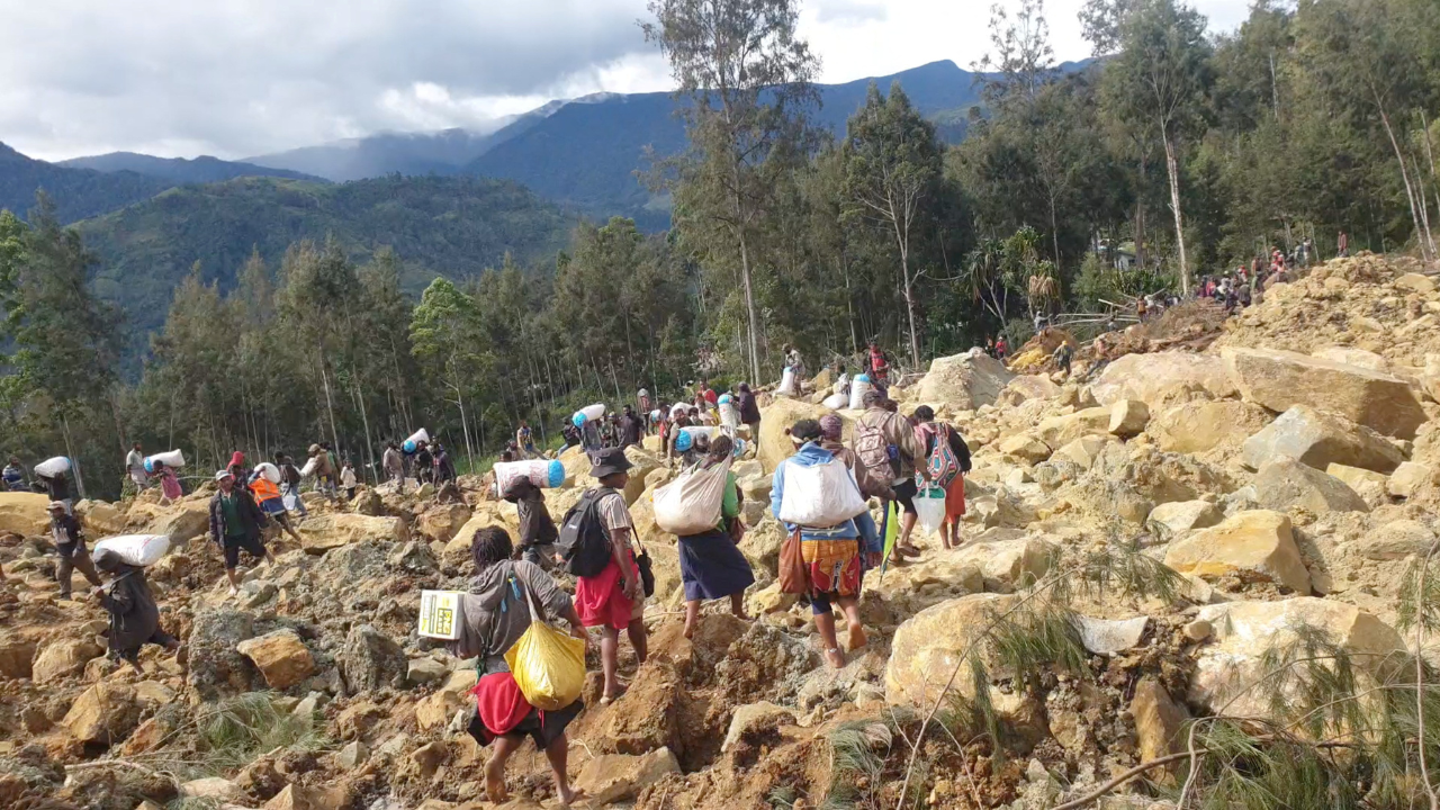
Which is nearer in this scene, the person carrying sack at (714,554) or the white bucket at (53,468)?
the person carrying sack at (714,554)

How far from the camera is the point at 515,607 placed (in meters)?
3.97

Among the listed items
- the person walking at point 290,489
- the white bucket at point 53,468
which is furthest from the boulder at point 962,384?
the white bucket at point 53,468

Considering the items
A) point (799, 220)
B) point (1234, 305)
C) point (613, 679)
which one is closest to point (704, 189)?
point (799, 220)

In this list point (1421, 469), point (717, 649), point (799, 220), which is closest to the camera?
point (717, 649)

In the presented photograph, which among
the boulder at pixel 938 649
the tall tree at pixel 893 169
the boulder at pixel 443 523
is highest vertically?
the tall tree at pixel 893 169

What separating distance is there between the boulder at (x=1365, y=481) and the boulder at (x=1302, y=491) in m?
0.20

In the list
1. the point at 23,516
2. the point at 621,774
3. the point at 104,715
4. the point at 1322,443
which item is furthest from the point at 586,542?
the point at 23,516

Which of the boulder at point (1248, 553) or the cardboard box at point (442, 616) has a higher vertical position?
the cardboard box at point (442, 616)

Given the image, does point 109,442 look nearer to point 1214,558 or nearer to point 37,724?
point 37,724

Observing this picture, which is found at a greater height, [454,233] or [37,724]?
[454,233]

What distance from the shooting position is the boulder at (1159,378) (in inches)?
423

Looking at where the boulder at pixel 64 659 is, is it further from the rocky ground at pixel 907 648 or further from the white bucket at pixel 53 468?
the white bucket at pixel 53 468

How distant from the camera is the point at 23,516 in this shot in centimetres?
1324

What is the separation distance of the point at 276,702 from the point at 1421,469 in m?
8.34
